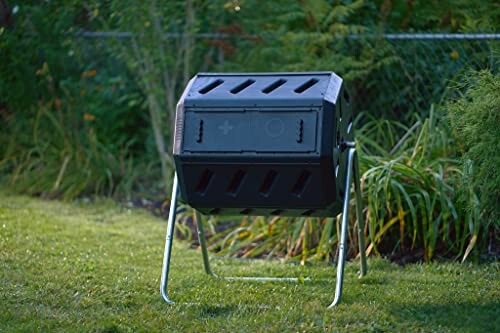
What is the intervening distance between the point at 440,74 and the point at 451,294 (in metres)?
2.97

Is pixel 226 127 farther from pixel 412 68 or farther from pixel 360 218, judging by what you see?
pixel 412 68

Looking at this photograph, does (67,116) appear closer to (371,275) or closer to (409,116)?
(409,116)

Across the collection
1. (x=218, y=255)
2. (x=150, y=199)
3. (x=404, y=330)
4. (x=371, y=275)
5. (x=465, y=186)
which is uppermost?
(x=465, y=186)

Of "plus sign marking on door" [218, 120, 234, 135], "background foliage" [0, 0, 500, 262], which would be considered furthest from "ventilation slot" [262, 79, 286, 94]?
"background foliage" [0, 0, 500, 262]

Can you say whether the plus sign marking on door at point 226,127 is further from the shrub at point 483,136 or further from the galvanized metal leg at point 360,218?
the shrub at point 483,136

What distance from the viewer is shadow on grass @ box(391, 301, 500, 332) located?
373cm

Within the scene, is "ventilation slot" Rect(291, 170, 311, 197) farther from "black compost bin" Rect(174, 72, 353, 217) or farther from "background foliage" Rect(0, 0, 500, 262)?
"background foliage" Rect(0, 0, 500, 262)

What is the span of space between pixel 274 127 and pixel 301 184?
0.32 metres

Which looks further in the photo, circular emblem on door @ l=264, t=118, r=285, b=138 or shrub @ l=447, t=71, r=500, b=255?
circular emblem on door @ l=264, t=118, r=285, b=138

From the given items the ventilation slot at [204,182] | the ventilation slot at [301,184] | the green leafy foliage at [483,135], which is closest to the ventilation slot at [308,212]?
the ventilation slot at [301,184]

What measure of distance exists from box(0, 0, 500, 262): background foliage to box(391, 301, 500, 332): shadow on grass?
903 millimetres

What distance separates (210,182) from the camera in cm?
421

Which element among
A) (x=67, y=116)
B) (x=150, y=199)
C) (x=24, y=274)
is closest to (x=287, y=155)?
(x=24, y=274)

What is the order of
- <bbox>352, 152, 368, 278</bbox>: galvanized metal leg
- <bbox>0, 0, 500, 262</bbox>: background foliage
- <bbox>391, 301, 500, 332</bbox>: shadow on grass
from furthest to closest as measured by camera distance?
<bbox>0, 0, 500, 262</bbox>: background foliage → <bbox>352, 152, 368, 278</bbox>: galvanized metal leg → <bbox>391, 301, 500, 332</bbox>: shadow on grass
